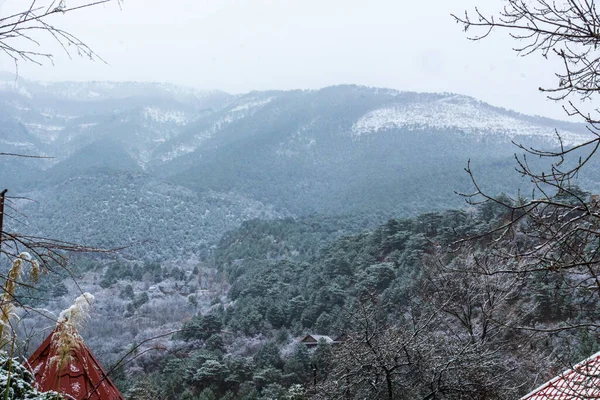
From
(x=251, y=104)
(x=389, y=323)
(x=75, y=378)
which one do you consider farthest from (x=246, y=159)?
(x=75, y=378)

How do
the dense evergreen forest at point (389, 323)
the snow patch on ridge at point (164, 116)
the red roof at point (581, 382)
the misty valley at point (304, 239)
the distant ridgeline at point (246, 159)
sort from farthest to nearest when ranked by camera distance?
the snow patch on ridge at point (164, 116)
the distant ridgeline at point (246, 159)
the dense evergreen forest at point (389, 323)
the misty valley at point (304, 239)
the red roof at point (581, 382)

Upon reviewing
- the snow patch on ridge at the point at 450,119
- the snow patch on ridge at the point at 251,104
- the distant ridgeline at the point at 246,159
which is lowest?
the distant ridgeline at the point at 246,159

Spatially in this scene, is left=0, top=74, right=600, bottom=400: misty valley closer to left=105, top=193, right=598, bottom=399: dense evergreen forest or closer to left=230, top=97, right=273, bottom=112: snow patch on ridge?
left=105, top=193, right=598, bottom=399: dense evergreen forest

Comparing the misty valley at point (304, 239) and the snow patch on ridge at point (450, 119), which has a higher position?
the snow patch on ridge at point (450, 119)

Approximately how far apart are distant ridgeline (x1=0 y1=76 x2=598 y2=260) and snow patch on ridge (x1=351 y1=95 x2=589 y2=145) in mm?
406

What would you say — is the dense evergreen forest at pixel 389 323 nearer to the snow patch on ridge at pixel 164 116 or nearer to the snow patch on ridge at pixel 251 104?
the snow patch on ridge at pixel 251 104

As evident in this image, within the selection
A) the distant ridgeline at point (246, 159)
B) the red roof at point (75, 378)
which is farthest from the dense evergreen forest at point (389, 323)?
the distant ridgeline at point (246, 159)

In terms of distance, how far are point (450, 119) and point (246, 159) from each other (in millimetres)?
41961

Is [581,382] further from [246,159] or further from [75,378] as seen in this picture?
[246,159]

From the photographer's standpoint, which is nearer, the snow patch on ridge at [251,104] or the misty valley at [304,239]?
the misty valley at [304,239]

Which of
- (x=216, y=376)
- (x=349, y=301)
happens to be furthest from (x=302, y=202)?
(x=216, y=376)

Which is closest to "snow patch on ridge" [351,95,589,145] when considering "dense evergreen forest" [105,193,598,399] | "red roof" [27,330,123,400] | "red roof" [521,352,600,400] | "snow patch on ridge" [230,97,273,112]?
"snow patch on ridge" [230,97,273,112]

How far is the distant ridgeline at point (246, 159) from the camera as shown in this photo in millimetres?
75438

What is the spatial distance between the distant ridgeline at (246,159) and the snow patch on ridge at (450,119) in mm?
406
